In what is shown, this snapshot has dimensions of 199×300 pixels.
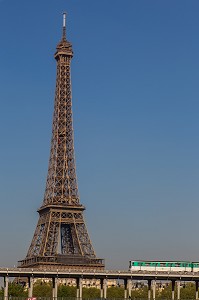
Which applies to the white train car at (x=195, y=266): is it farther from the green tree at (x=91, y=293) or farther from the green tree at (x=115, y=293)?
the green tree at (x=91, y=293)

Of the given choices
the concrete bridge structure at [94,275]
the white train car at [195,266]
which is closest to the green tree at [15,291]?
the concrete bridge structure at [94,275]

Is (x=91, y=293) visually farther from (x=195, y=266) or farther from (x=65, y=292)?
(x=195, y=266)

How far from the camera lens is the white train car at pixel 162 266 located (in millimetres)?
154500

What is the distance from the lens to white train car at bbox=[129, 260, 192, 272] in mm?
154500

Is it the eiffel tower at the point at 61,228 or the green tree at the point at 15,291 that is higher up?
the eiffel tower at the point at 61,228

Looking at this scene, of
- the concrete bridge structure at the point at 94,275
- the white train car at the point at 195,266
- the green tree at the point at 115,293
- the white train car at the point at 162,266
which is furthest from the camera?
the green tree at the point at 115,293

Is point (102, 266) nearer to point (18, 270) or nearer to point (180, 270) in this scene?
point (180, 270)

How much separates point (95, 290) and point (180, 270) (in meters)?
27.9

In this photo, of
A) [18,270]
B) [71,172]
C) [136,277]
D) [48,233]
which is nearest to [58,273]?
[18,270]

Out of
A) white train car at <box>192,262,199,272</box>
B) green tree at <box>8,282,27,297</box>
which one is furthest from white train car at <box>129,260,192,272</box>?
green tree at <box>8,282,27,297</box>

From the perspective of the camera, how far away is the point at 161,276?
A: 145375mm

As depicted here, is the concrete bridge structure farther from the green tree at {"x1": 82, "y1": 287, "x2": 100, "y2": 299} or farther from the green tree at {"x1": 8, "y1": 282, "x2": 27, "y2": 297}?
the green tree at {"x1": 82, "y1": 287, "x2": 100, "y2": 299}

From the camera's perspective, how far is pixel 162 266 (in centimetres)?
15888

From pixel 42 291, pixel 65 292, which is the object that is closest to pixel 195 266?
pixel 65 292
